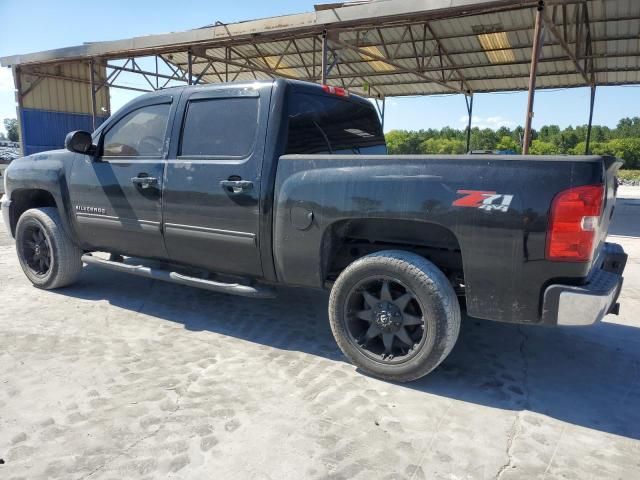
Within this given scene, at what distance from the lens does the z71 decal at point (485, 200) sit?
2.61m

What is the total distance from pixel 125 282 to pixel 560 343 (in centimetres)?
448

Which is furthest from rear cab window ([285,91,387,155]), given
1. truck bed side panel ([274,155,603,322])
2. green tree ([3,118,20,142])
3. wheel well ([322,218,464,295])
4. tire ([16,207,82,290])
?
green tree ([3,118,20,142])

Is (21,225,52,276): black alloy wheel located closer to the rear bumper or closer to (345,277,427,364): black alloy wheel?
(345,277,427,364): black alloy wheel

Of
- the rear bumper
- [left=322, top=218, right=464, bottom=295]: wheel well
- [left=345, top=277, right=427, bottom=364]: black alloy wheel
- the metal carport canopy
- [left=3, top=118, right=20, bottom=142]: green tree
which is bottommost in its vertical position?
[left=345, top=277, right=427, bottom=364]: black alloy wheel

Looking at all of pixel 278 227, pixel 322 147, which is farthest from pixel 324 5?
pixel 278 227

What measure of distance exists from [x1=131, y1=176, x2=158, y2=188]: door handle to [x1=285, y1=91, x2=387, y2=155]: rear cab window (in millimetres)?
1234

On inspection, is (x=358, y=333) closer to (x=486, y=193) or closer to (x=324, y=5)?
(x=486, y=193)

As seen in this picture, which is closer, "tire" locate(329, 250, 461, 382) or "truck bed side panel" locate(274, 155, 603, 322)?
"truck bed side panel" locate(274, 155, 603, 322)

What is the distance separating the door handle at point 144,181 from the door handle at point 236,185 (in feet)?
2.39

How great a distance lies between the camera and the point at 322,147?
3.81 meters

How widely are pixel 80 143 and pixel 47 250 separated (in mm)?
1373

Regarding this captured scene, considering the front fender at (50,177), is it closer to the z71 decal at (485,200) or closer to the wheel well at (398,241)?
the wheel well at (398,241)

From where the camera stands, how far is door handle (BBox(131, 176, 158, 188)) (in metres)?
3.91

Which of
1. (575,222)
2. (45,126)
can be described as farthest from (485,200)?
(45,126)
